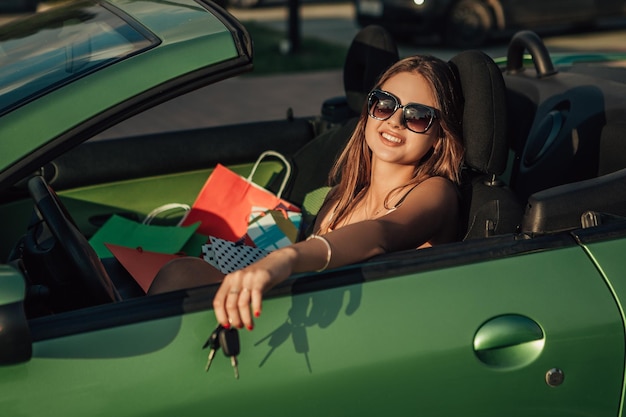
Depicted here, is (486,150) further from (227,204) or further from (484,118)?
(227,204)

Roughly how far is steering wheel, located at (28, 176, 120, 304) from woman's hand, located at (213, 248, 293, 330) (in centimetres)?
43

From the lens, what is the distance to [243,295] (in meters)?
1.72

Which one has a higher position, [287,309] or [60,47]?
[60,47]

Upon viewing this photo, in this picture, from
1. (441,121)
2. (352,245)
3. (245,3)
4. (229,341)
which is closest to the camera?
(229,341)

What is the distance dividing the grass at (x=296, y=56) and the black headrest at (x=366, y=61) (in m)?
5.83

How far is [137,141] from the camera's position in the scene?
11.1 ft

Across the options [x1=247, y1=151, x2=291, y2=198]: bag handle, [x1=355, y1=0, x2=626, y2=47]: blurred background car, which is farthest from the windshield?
[x1=355, y1=0, x2=626, y2=47]: blurred background car

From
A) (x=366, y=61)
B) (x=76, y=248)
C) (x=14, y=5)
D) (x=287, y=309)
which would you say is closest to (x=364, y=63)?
(x=366, y=61)

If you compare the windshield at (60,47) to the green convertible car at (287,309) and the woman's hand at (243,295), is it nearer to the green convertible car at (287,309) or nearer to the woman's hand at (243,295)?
the green convertible car at (287,309)

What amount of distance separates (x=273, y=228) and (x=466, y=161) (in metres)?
0.89

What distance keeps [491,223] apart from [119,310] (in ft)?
3.59

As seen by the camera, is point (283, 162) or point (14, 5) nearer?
point (283, 162)

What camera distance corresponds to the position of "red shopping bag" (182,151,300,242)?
327cm

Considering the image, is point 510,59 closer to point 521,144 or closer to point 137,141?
point 521,144
